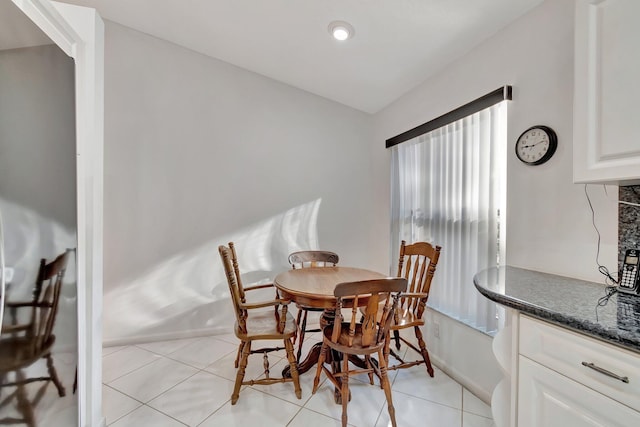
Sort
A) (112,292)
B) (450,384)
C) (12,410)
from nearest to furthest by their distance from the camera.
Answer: (12,410) → (450,384) → (112,292)

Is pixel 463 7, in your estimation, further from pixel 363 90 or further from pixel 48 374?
pixel 48 374

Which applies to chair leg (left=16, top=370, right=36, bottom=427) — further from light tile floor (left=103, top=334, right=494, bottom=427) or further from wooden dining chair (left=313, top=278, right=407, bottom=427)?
wooden dining chair (left=313, top=278, right=407, bottom=427)

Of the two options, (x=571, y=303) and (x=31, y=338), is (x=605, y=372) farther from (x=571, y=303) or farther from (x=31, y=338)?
(x=31, y=338)

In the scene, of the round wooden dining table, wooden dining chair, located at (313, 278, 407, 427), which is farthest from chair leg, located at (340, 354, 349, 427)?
the round wooden dining table

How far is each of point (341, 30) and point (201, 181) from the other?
195cm

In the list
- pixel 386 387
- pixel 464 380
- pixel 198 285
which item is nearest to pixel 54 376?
pixel 386 387

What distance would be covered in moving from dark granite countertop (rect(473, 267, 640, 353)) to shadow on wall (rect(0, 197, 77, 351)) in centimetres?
180

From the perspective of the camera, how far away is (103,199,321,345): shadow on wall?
2.81 m

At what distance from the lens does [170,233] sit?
291 cm

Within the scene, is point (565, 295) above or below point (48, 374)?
above

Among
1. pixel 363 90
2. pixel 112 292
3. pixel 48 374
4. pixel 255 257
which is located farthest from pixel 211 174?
pixel 48 374

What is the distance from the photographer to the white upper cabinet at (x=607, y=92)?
1021mm

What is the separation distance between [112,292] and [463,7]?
366cm

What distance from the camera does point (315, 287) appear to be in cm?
196
